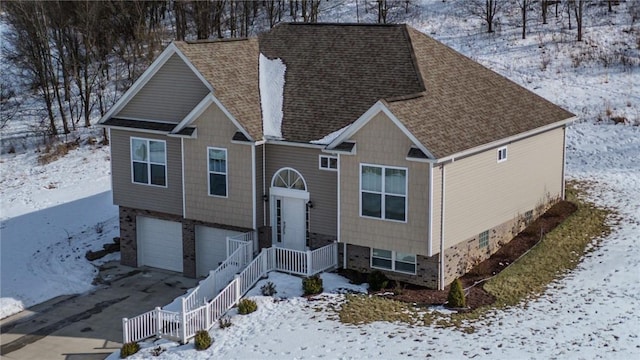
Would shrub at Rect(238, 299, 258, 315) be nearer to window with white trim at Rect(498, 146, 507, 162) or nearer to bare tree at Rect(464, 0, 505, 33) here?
window with white trim at Rect(498, 146, 507, 162)

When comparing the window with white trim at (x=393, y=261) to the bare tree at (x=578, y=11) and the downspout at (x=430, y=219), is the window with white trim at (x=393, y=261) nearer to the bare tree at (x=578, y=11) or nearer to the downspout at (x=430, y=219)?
the downspout at (x=430, y=219)

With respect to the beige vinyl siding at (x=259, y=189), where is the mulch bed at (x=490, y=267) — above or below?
below

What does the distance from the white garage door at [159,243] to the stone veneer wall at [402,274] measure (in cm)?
667

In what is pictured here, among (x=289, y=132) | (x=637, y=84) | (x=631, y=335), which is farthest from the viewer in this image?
(x=637, y=84)

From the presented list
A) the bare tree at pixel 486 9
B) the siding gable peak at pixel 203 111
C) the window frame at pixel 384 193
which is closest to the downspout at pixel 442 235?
the window frame at pixel 384 193

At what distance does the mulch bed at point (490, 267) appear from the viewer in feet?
82.1

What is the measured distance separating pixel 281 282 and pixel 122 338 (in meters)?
4.80

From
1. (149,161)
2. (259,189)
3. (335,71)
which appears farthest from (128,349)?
(335,71)

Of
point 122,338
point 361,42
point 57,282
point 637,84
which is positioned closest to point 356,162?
point 361,42

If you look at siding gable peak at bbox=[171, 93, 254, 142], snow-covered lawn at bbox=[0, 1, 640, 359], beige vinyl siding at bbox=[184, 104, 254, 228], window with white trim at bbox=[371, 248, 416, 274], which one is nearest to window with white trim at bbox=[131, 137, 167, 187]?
beige vinyl siding at bbox=[184, 104, 254, 228]

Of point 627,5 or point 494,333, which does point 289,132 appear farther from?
point 627,5

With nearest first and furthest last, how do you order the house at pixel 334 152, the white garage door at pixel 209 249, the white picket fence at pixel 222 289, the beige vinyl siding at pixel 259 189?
the white picket fence at pixel 222 289
the house at pixel 334 152
the beige vinyl siding at pixel 259 189
the white garage door at pixel 209 249

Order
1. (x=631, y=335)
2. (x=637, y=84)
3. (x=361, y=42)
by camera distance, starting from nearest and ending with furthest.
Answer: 1. (x=631, y=335)
2. (x=361, y=42)
3. (x=637, y=84)

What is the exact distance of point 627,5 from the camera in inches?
2087
